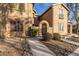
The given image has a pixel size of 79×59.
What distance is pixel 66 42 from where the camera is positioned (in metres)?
5.51

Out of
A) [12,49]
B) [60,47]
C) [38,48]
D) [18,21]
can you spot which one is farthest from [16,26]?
[60,47]

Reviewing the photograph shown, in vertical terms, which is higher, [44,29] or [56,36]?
[44,29]

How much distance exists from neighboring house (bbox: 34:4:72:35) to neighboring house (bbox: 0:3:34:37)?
0.45 feet

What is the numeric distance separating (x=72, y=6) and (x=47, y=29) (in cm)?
47

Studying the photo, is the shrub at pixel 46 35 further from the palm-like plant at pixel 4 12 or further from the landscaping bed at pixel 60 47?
the palm-like plant at pixel 4 12

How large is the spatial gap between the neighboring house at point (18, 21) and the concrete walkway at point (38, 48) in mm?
168

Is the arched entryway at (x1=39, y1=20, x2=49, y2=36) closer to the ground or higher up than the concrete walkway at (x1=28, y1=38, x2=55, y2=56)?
higher up

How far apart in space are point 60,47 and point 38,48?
1.01ft

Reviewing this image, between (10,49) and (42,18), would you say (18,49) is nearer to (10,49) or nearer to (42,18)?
(10,49)

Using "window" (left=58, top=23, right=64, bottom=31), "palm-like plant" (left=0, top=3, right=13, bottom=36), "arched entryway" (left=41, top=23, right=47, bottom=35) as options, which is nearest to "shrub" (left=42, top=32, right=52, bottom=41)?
"arched entryway" (left=41, top=23, right=47, bottom=35)

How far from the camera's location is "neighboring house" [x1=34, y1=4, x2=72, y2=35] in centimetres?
546

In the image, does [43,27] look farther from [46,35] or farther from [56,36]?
[56,36]

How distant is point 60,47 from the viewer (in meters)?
5.47

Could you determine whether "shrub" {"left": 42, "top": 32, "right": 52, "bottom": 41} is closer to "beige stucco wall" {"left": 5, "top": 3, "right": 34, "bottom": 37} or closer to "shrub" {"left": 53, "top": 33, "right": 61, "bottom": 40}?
"shrub" {"left": 53, "top": 33, "right": 61, "bottom": 40}
